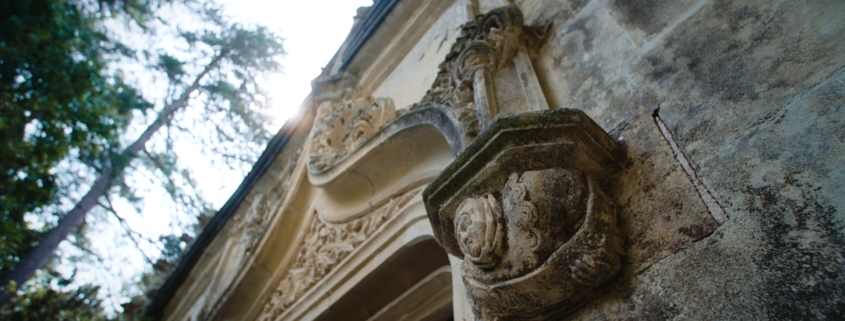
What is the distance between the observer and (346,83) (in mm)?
4426

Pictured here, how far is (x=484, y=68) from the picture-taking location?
7.45 ft

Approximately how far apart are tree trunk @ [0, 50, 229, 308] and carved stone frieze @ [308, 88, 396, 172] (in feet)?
15.5

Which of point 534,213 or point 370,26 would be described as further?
point 370,26

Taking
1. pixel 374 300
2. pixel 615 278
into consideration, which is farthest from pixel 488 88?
pixel 374 300

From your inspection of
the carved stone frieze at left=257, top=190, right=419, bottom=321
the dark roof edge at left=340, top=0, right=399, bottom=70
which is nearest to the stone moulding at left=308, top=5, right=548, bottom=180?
the carved stone frieze at left=257, top=190, right=419, bottom=321

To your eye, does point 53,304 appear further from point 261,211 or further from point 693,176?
point 693,176

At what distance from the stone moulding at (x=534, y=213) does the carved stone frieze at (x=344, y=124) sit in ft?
5.20

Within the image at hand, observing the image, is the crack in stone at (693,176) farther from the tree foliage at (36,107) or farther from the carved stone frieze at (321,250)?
the tree foliage at (36,107)

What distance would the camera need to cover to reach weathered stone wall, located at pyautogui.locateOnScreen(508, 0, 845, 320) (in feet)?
3.35

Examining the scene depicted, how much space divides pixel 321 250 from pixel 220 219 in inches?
100

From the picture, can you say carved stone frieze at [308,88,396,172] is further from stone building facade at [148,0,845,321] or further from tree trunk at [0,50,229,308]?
tree trunk at [0,50,229,308]

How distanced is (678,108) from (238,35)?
10.4 metres

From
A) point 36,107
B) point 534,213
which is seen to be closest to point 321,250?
point 534,213

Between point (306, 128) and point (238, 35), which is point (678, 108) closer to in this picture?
point (306, 128)
